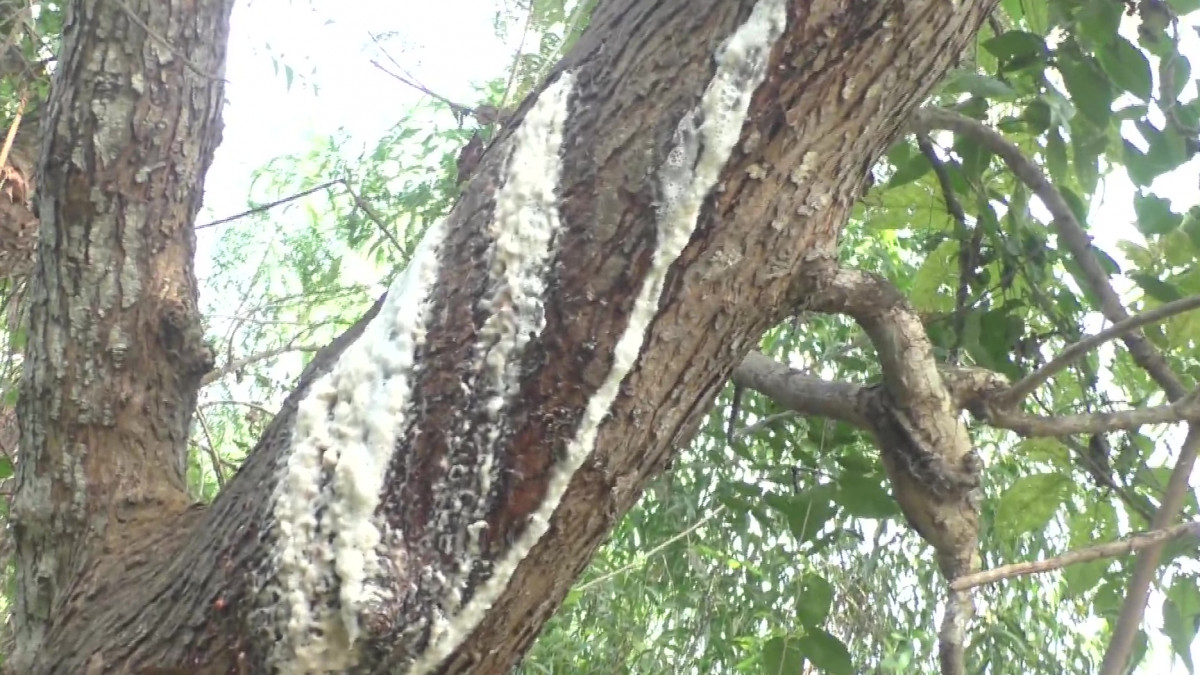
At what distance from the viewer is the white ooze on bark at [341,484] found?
54cm

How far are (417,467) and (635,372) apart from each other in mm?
124

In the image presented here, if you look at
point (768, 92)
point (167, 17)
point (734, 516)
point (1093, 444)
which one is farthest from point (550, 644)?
point (768, 92)

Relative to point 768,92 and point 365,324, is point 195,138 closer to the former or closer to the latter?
point 365,324

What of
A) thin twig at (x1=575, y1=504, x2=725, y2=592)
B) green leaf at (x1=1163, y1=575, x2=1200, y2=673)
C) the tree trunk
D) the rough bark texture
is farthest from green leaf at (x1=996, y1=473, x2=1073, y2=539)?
the rough bark texture

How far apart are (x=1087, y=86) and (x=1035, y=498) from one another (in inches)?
13.7

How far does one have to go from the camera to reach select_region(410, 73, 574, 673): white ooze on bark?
21.8 inches

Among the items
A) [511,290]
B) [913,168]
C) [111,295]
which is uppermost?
[913,168]

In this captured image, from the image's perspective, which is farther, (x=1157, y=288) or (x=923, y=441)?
(x=1157, y=288)

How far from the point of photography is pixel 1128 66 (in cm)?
87

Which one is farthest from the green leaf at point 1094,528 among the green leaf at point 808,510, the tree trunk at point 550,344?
the tree trunk at point 550,344

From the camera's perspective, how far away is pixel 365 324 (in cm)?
64

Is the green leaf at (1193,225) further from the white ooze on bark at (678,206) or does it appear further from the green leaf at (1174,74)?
the white ooze on bark at (678,206)

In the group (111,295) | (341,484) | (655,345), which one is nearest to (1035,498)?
(655,345)

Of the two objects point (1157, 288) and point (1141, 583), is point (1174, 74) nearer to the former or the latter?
point (1157, 288)
